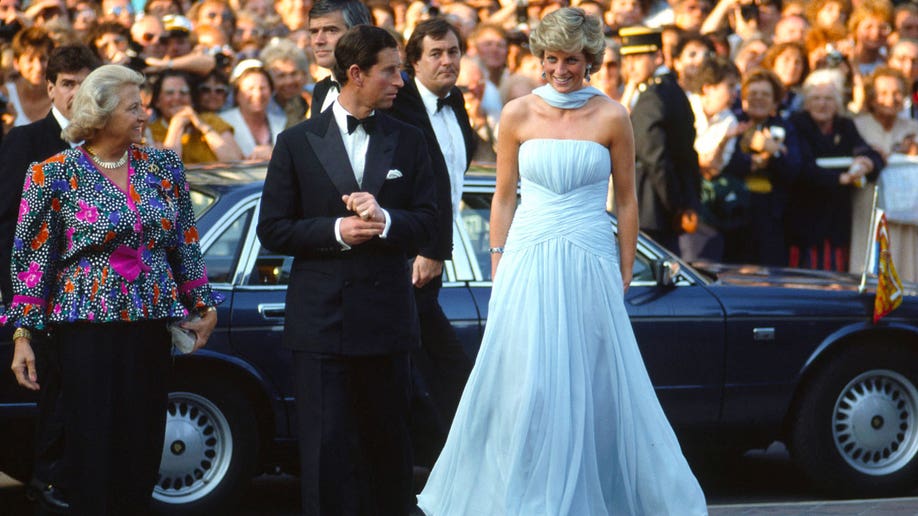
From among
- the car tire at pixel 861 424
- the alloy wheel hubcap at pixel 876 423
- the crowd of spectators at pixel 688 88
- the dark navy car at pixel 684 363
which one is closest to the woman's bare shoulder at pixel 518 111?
the dark navy car at pixel 684 363

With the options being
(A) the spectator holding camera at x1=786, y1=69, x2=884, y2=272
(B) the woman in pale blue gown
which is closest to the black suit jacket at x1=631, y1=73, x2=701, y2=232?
(A) the spectator holding camera at x1=786, y1=69, x2=884, y2=272

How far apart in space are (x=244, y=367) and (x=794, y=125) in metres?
6.50

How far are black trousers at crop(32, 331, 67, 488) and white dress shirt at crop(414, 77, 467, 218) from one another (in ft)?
6.44

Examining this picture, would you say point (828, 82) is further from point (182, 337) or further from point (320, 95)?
point (182, 337)

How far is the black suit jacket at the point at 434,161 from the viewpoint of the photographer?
6.94m

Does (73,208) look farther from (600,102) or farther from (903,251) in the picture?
(903,251)

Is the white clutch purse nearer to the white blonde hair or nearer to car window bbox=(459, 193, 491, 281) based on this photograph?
car window bbox=(459, 193, 491, 281)

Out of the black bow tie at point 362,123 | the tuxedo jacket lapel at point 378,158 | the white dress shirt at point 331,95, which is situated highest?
the white dress shirt at point 331,95

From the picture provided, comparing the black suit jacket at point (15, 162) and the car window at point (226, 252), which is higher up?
the black suit jacket at point (15, 162)

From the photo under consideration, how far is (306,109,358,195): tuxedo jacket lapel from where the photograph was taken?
6004 millimetres

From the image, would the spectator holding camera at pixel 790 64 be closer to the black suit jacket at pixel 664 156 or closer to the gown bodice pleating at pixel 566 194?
the black suit jacket at pixel 664 156

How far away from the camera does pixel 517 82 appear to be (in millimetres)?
12422

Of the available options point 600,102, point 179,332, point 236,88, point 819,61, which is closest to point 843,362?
point 600,102

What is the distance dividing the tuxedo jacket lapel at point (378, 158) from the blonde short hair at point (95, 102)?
3.04ft
